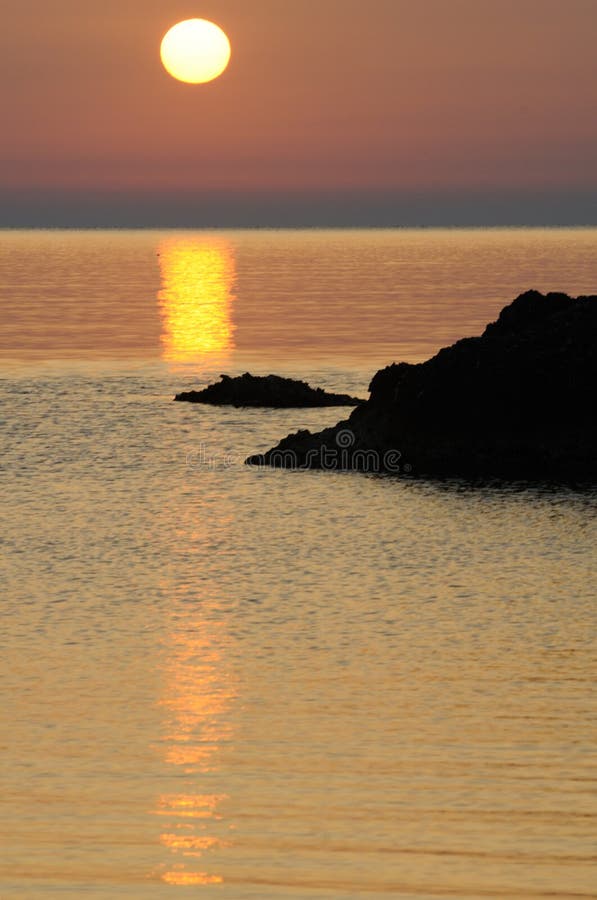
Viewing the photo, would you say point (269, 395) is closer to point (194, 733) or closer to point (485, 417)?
point (485, 417)

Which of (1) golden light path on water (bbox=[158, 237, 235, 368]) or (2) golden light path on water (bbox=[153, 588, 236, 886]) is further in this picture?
(1) golden light path on water (bbox=[158, 237, 235, 368])

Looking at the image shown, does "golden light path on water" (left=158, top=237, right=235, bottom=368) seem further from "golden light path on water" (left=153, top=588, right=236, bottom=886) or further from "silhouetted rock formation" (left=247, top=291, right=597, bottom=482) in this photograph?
"golden light path on water" (left=153, top=588, right=236, bottom=886)

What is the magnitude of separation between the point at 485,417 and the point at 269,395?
15.4 meters

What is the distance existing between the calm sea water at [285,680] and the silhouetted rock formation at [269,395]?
→ 777cm

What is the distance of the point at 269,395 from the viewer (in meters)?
52.9

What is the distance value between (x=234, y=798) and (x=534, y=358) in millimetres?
25265

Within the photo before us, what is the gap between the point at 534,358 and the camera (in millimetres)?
38875

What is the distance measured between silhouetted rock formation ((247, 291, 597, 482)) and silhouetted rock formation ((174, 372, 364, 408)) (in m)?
12.3

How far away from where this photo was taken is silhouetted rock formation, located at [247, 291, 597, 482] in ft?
123

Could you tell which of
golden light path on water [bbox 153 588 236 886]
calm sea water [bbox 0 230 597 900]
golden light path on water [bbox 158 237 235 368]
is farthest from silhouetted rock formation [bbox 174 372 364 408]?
golden light path on water [bbox 153 588 236 886]

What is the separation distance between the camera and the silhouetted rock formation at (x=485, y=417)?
123 ft

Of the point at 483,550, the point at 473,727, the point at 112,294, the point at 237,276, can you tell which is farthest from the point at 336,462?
the point at 237,276

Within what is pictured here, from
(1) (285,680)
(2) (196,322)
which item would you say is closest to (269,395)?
(1) (285,680)

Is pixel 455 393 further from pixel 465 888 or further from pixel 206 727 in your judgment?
pixel 465 888
